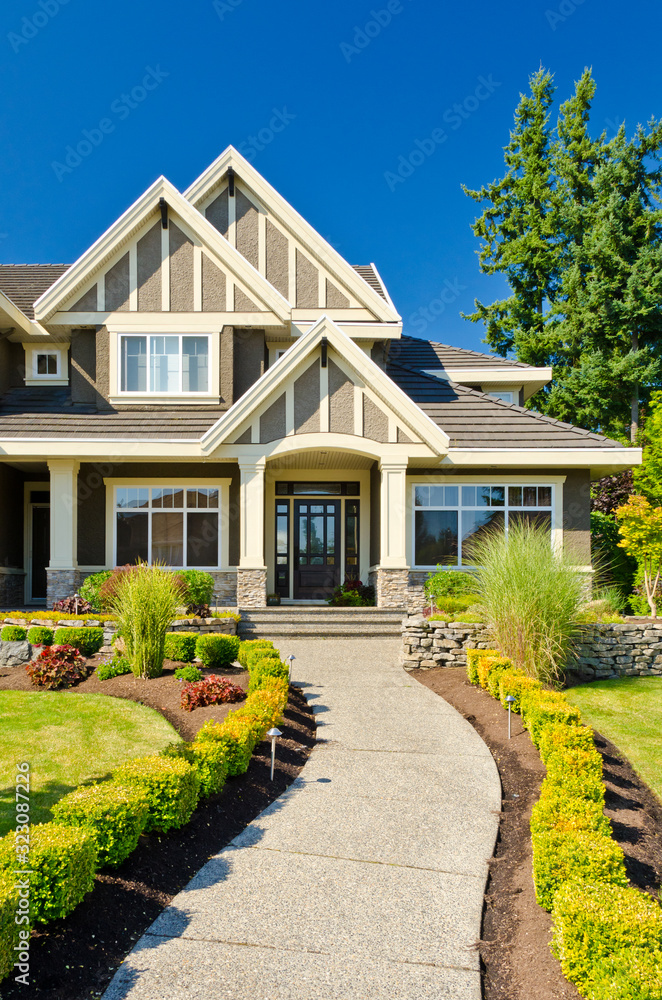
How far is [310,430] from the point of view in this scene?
14727 mm

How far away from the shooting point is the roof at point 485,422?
49.7 ft

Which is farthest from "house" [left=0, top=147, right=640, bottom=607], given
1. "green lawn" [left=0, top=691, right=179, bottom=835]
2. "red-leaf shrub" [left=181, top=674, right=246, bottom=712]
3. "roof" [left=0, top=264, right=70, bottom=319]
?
"green lawn" [left=0, top=691, right=179, bottom=835]

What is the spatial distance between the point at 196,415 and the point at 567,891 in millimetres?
13728

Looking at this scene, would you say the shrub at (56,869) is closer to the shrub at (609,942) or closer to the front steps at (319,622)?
the shrub at (609,942)

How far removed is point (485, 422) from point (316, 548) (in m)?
5.11

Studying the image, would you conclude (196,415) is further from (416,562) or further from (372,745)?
(372,745)

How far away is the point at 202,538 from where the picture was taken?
15977mm

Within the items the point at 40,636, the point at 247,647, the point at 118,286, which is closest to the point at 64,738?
the point at 247,647

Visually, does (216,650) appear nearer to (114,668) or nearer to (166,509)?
(114,668)

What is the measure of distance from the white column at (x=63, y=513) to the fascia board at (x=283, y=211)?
7.78 m

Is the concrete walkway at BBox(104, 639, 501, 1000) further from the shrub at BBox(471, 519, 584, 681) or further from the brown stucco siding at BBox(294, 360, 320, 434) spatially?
the brown stucco siding at BBox(294, 360, 320, 434)

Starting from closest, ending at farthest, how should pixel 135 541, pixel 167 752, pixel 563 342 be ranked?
pixel 167 752
pixel 135 541
pixel 563 342

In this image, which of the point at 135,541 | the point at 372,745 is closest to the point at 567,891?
the point at 372,745

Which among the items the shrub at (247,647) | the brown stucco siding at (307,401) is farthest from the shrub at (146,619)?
the brown stucco siding at (307,401)
